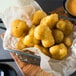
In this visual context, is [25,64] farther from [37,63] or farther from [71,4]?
[71,4]

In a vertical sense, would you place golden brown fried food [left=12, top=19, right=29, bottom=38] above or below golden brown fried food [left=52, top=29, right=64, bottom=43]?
above

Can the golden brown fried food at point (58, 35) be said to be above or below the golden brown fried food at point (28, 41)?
below

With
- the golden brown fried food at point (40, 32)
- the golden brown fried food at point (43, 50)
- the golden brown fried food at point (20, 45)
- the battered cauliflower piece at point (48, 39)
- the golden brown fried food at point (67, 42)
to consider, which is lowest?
the golden brown fried food at point (67, 42)

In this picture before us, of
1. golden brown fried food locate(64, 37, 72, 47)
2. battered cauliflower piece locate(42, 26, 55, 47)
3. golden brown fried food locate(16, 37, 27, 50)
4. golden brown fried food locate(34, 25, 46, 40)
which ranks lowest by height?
golden brown fried food locate(64, 37, 72, 47)

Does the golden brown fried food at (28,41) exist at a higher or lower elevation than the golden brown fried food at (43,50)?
higher

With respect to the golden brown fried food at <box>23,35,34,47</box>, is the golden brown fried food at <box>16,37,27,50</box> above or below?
below
